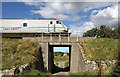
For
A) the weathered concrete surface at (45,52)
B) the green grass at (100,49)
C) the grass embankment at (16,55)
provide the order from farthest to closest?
the weathered concrete surface at (45,52), the green grass at (100,49), the grass embankment at (16,55)

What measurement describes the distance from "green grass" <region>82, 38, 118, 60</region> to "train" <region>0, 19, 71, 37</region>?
19.4 feet

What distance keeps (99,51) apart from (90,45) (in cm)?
194

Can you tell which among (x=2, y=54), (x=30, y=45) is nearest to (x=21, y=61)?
(x=2, y=54)

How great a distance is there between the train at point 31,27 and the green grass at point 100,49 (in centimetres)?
590

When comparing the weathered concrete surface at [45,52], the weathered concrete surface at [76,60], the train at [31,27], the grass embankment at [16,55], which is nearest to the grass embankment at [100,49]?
the weathered concrete surface at [76,60]

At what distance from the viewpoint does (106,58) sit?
44.1 feet

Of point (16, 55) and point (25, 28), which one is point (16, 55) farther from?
point (25, 28)

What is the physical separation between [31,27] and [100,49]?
45.2ft

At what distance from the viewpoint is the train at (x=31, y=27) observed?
19.9 meters

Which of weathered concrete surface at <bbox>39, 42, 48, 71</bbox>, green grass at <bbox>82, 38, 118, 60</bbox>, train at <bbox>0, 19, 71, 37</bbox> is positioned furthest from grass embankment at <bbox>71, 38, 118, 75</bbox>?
train at <bbox>0, 19, 71, 37</bbox>

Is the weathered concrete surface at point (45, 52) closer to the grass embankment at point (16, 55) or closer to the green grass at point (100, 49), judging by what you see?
the grass embankment at point (16, 55)

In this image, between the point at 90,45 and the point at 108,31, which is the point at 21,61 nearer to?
the point at 90,45

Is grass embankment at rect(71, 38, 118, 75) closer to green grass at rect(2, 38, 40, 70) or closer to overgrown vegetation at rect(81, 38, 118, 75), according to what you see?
overgrown vegetation at rect(81, 38, 118, 75)

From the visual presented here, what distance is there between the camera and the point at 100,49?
1547 centimetres
